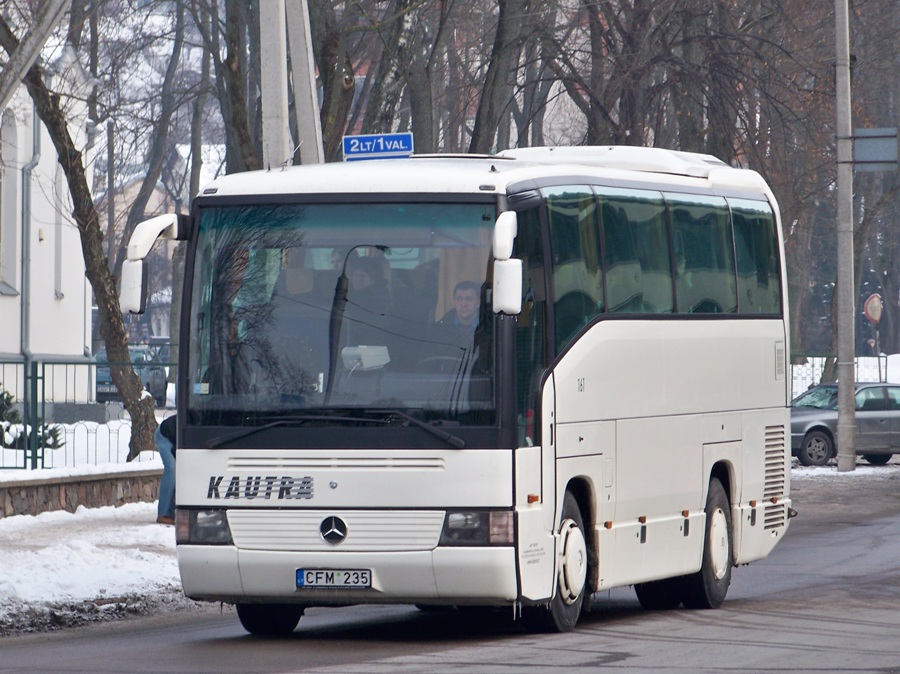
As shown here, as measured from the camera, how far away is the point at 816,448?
103ft

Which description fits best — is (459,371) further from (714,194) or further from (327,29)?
(327,29)

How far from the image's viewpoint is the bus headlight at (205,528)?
10.2 meters

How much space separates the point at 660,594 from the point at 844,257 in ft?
59.0

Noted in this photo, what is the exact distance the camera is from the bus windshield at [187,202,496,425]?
1016 cm

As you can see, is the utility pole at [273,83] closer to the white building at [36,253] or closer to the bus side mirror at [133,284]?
the bus side mirror at [133,284]

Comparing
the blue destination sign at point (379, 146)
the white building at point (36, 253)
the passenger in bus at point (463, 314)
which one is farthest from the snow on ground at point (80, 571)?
the white building at point (36, 253)

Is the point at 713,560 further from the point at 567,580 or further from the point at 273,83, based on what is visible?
the point at 273,83

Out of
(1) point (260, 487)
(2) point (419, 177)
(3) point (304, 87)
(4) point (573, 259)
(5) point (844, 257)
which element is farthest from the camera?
(5) point (844, 257)

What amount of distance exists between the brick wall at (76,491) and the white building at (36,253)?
11.2 meters

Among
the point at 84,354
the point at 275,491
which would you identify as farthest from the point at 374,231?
the point at 84,354

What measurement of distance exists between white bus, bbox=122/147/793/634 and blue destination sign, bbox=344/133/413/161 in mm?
4313

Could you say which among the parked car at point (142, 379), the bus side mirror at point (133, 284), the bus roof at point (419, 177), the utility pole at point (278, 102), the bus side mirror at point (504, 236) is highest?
the utility pole at point (278, 102)

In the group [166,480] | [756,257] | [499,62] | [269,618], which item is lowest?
[269,618]

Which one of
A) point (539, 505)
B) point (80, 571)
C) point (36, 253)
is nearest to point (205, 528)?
point (539, 505)
